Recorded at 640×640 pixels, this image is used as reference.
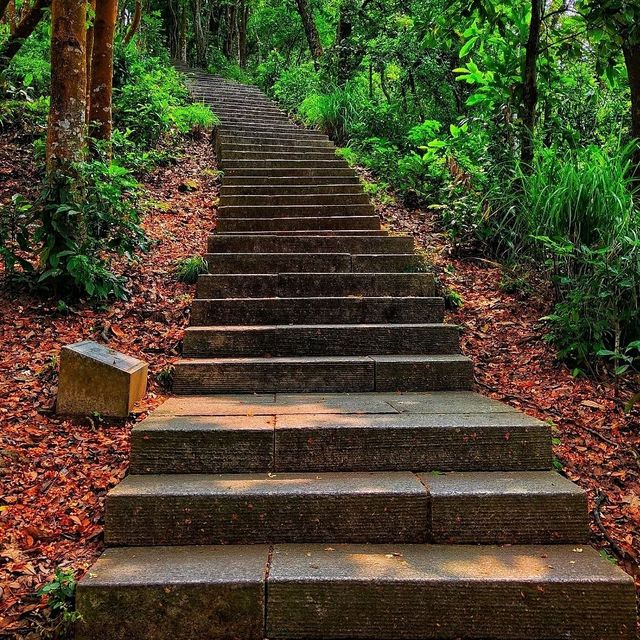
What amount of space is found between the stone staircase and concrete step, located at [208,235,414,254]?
1.15 metres

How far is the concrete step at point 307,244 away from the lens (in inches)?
217

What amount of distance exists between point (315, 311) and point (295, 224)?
196cm

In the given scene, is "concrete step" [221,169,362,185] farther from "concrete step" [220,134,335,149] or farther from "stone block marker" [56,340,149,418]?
"stone block marker" [56,340,149,418]

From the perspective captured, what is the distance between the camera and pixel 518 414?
300cm

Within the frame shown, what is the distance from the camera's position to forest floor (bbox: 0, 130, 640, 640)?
2348mm

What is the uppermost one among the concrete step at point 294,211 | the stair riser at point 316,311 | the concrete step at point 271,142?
the concrete step at point 271,142

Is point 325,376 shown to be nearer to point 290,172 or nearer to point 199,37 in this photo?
point 290,172

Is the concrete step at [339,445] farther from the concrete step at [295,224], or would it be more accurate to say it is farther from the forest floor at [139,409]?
the concrete step at [295,224]

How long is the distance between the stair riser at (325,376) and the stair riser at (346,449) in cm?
92

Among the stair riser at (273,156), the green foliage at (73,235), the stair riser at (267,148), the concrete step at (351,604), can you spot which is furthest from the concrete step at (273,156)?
the concrete step at (351,604)

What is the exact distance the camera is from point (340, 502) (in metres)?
2.39

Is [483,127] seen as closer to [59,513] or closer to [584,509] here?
[584,509]

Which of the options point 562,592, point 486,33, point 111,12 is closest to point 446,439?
point 562,592

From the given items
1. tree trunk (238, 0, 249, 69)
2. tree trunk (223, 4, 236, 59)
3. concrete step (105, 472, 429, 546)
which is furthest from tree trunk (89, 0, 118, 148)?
tree trunk (223, 4, 236, 59)
